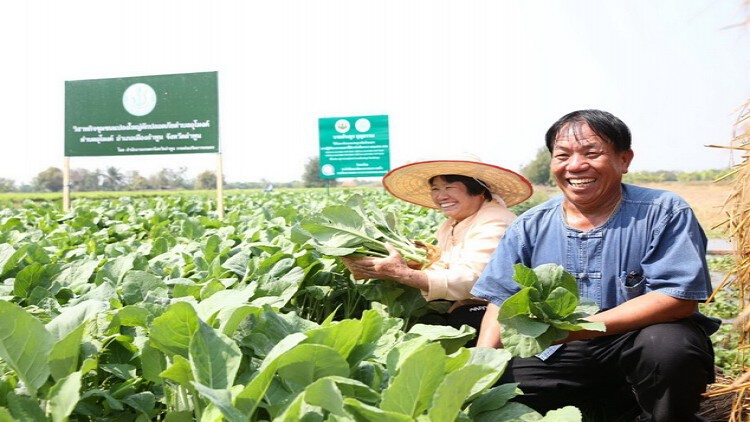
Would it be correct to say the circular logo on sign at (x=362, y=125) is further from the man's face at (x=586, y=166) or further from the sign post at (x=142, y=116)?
the man's face at (x=586, y=166)

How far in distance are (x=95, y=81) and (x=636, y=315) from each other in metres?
9.17

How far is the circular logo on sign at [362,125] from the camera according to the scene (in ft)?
56.3

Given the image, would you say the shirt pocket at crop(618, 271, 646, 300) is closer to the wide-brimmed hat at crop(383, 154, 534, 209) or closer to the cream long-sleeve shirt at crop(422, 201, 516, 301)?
the cream long-sleeve shirt at crop(422, 201, 516, 301)

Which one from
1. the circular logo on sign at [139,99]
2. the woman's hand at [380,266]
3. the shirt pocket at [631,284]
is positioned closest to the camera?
the shirt pocket at [631,284]

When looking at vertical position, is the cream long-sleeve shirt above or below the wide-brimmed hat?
below

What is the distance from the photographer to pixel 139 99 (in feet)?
31.7

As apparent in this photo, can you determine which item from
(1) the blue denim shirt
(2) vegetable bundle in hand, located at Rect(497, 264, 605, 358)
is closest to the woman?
(1) the blue denim shirt

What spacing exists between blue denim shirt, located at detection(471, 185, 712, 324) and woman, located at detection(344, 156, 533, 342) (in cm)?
35

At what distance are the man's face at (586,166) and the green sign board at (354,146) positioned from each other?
14265mm

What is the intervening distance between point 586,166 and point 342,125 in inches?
585

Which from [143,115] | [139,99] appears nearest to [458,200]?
[143,115]

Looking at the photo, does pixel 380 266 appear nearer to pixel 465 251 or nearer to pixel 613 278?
pixel 465 251

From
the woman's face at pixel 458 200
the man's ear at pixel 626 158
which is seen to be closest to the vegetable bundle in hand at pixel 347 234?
the woman's face at pixel 458 200

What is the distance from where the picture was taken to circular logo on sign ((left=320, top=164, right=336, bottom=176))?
1667cm
